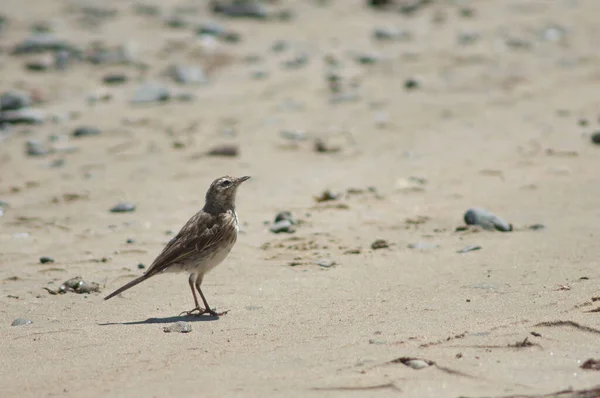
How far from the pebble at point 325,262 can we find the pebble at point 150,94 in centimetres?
723

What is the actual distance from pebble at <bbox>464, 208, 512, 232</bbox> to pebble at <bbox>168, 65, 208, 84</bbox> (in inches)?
308

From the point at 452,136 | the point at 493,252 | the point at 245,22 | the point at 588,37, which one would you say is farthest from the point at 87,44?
the point at 493,252

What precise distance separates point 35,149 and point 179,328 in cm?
700

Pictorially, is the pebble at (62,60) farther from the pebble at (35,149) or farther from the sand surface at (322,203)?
the pebble at (35,149)

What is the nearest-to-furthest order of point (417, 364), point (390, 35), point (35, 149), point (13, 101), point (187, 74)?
point (417, 364), point (35, 149), point (13, 101), point (187, 74), point (390, 35)

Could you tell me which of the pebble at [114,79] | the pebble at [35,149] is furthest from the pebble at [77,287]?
the pebble at [114,79]

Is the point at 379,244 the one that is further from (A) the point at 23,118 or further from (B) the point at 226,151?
(A) the point at 23,118

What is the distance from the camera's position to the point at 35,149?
13.7 meters

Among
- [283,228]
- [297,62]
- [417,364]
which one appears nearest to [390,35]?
[297,62]

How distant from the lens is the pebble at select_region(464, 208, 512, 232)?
9.78 m

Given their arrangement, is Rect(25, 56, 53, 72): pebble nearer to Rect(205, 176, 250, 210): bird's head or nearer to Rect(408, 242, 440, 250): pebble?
Rect(205, 176, 250, 210): bird's head

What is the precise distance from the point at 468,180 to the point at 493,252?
2682 mm

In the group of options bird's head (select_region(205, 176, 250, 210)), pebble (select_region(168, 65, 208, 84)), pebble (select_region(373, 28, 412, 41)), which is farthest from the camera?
pebble (select_region(373, 28, 412, 41))

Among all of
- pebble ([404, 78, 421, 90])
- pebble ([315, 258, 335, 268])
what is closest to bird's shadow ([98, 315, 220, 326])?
pebble ([315, 258, 335, 268])
